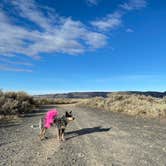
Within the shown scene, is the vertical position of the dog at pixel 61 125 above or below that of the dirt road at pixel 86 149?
above

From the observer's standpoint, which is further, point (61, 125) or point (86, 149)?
point (61, 125)

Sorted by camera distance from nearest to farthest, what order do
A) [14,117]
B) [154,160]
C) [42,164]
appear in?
[42,164], [154,160], [14,117]

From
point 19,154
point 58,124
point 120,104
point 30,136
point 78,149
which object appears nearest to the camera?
point 19,154

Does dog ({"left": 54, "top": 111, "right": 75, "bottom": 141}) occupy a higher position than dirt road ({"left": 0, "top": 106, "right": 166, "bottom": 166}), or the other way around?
dog ({"left": 54, "top": 111, "right": 75, "bottom": 141})

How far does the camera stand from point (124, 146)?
422 inches

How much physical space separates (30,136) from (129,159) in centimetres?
565

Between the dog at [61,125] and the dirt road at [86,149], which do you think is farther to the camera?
the dog at [61,125]

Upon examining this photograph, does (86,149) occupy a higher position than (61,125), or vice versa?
(61,125)

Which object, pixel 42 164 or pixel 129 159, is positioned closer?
pixel 42 164

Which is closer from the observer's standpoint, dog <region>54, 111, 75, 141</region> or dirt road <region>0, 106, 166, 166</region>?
dirt road <region>0, 106, 166, 166</region>

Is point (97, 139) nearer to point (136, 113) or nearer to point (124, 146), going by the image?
point (124, 146)

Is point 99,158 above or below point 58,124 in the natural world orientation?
below

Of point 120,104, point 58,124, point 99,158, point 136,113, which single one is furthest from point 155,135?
point 120,104

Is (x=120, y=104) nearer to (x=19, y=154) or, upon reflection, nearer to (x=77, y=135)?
(x=77, y=135)
